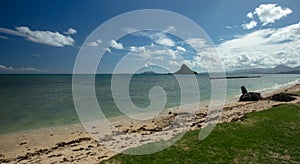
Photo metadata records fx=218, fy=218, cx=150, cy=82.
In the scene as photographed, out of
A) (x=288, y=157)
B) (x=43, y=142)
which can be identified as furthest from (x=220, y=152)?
(x=43, y=142)

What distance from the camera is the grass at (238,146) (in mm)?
8938

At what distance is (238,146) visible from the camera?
1005cm

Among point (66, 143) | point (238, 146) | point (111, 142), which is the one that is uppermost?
point (238, 146)

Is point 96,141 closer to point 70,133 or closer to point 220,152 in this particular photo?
point 70,133

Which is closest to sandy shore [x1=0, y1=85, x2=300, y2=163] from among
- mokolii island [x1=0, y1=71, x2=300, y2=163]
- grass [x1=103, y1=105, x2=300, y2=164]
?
mokolii island [x1=0, y1=71, x2=300, y2=163]

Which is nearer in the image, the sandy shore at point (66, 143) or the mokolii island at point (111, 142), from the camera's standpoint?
the mokolii island at point (111, 142)

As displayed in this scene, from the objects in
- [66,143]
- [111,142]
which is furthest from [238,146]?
[66,143]

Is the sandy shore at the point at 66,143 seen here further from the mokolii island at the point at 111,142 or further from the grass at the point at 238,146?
the grass at the point at 238,146

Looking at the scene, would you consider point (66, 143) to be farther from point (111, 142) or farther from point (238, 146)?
point (238, 146)

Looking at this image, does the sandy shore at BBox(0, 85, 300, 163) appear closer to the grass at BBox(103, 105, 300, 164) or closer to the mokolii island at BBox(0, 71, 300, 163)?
the mokolii island at BBox(0, 71, 300, 163)

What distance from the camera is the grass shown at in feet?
29.3

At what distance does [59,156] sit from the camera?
12.0m

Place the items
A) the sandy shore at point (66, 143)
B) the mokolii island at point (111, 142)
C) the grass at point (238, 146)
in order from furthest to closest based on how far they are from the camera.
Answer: the sandy shore at point (66, 143) < the mokolii island at point (111, 142) < the grass at point (238, 146)

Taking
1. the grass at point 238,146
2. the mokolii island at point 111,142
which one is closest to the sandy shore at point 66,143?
the mokolii island at point 111,142
